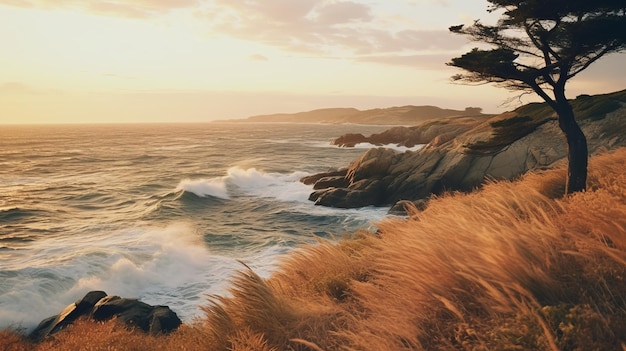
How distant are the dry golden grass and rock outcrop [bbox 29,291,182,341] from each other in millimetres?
3932

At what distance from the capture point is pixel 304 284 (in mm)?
6059

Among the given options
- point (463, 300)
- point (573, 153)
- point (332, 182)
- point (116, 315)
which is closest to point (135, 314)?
point (116, 315)

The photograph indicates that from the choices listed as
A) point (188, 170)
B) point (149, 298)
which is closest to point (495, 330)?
point (149, 298)

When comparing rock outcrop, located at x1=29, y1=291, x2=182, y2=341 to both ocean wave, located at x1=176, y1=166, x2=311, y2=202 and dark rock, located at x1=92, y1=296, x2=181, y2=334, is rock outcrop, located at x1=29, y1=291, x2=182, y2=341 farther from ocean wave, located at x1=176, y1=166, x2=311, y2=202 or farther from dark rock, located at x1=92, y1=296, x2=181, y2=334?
ocean wave, located at x1=176, y1=166, x2=311, y2=202

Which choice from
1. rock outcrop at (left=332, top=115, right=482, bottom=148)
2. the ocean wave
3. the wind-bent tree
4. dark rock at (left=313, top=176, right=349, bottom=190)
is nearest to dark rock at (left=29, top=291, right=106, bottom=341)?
the wind-bent tree

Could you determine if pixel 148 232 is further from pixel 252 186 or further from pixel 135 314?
pixel 252 186

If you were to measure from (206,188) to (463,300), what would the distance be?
31887 mm

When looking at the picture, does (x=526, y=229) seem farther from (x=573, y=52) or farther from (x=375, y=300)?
(x=573, y=52)

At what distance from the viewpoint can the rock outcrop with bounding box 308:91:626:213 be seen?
80.6 ft

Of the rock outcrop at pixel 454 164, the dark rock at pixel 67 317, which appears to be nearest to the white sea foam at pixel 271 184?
the rock outcrop at pixel 454 164

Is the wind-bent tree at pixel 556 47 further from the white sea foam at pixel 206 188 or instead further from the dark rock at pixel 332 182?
the white sea foam at pixel 206 188

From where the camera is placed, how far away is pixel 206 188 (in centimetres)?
3425

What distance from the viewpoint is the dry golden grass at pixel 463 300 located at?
344 cm

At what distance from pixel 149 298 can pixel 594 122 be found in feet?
84.9
